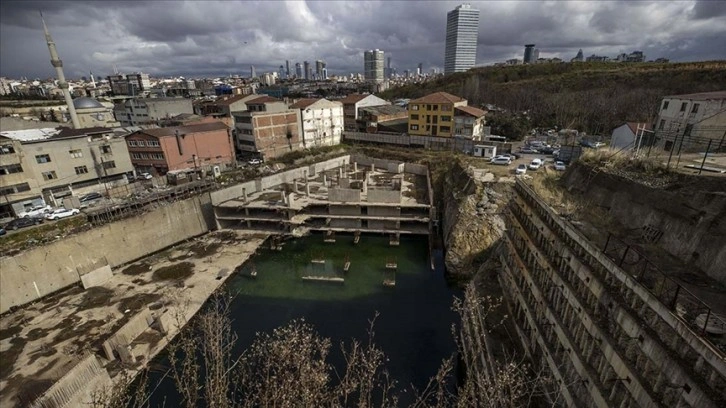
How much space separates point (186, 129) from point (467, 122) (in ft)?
148

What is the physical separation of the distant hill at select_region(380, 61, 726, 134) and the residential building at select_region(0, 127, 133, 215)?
75820 mm

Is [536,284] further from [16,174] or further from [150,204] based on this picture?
[16,174]

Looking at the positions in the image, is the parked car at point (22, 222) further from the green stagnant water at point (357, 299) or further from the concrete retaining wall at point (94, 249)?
the green stagnant water at point (357, 299)

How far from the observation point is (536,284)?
17.0 meters

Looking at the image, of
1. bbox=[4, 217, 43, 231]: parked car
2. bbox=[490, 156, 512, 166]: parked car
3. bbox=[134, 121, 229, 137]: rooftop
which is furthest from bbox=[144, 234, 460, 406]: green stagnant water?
bbox=[134, 121, 229, 137]: rooftop

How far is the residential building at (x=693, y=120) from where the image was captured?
25.3m

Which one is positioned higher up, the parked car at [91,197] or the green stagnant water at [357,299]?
the parked car at [91,197]

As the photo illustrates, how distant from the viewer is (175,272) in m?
31.8

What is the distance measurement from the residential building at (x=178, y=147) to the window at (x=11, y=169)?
14.0 metres

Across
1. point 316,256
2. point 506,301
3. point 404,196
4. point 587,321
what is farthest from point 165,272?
point 587,321

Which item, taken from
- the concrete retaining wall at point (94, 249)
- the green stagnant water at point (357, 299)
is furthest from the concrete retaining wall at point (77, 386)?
the concrete retaining wall at point (94, 249)

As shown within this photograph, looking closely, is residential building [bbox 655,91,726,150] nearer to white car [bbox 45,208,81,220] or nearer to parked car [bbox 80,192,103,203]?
white car [bbox 45,208,81,220]

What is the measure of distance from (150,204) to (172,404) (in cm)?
2506

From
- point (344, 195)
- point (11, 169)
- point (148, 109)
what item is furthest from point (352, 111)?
point (11, 169)
